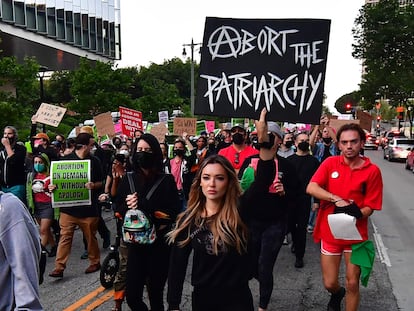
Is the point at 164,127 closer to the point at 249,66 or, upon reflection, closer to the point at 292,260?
the point at 292,260

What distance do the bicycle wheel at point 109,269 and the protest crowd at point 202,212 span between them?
717mm

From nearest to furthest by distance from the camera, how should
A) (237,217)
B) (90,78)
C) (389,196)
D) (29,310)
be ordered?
(29,310)
(237,217)
(389,196)
(90,78)

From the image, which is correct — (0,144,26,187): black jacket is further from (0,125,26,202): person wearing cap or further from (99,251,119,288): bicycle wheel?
(99,251,119,288): bicycle wheel

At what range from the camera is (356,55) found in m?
34.1

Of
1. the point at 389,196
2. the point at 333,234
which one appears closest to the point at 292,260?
the point at 333,234

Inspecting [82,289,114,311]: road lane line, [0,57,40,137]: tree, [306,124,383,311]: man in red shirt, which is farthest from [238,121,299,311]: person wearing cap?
[0,57,40,137]: tree

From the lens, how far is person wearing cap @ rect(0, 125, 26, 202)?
24.5 feet

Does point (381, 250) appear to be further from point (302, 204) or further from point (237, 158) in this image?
point (237, 158)

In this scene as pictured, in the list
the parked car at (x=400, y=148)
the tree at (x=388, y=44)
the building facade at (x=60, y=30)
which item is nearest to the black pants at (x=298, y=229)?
the parked car at (x=400, y=148)

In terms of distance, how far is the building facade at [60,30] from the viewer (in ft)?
102

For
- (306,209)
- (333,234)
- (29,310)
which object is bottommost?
(306,209)

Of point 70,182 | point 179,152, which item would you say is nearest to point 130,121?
point 179,152

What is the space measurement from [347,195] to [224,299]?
6.04 feet

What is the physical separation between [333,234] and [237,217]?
154cm
